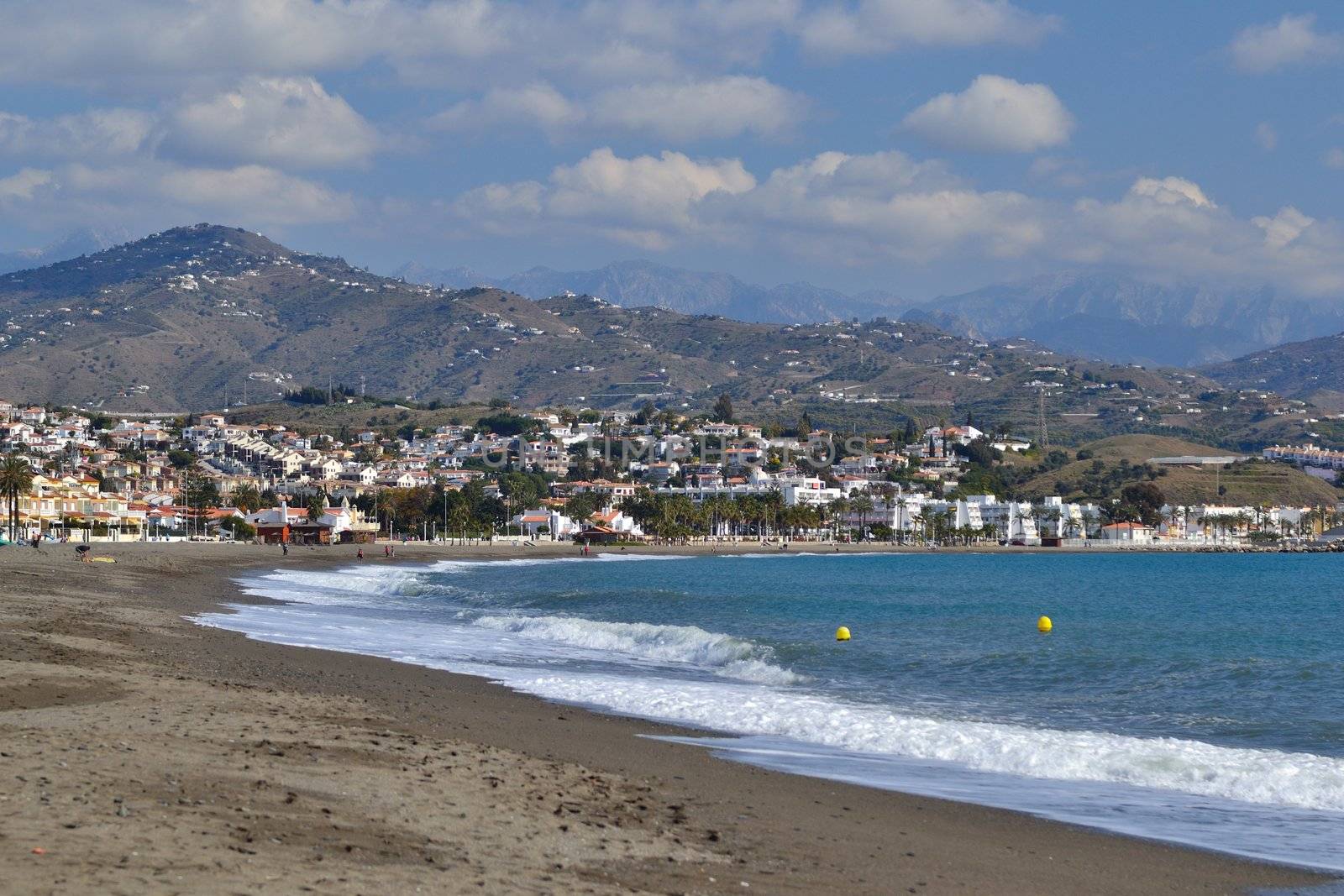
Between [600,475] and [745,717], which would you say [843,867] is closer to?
[745,717]

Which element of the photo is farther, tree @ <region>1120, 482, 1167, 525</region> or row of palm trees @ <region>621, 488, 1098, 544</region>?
tree @ <region>1120, 482, 1167, 525</region>

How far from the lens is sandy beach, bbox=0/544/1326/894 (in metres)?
7.70

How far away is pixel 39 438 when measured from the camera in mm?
162750

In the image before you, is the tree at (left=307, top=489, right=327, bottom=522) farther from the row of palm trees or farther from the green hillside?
the green hillside

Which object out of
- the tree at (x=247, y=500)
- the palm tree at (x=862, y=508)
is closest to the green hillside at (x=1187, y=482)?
the palm tree at (x=862, y=508)

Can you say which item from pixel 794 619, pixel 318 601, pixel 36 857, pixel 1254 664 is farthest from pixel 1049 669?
pixel 318 601

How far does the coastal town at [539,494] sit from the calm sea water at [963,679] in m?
56.1

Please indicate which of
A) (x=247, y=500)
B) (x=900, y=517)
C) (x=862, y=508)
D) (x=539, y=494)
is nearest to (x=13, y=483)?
(x=247, y=500)

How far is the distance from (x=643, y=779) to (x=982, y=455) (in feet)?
620

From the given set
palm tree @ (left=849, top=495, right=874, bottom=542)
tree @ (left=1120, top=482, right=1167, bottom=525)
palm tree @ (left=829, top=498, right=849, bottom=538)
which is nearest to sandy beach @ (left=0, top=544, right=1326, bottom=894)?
palm tree @ (left=829, top=498, right=849, bottom=538)

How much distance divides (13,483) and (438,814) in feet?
265

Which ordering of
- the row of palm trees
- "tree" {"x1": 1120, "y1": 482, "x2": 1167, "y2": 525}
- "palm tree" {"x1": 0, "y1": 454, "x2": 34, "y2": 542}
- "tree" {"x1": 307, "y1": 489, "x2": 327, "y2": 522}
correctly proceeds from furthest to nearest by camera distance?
"tree" {"x1": 1120, "y1": 482, "x2": 1167, "y2": 525} → the row of palm trees → "tree" {"x1": 307, "y1": 489, "x2": 327, "y2": 522} → "palm tree" {"x1": 0, "y1": 454, "x2": 34, "y2": 542}

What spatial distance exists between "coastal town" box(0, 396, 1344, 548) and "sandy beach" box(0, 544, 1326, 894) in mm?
74380

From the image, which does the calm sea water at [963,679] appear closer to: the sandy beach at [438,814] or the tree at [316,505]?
the sandy beach at [438,814]
